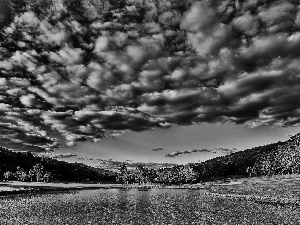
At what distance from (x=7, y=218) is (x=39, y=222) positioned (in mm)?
7367

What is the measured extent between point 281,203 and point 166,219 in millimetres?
38586

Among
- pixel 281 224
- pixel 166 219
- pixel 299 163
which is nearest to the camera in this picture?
pixel 281 224

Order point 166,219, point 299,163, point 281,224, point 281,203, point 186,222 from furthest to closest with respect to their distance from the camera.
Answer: point 299,163, point 281,203, point 166,219, point 186,222, point 281,224

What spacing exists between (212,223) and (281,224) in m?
9.98

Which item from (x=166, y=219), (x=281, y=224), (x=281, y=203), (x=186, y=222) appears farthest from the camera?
(x=281, y=203)

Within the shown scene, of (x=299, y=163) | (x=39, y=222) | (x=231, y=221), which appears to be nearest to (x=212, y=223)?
(x=231, y=221)

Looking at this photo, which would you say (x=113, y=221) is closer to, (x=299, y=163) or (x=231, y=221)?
(x=231, y=221)

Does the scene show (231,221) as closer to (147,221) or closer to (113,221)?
(147,221)

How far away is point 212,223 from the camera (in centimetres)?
4116

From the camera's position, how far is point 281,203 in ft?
223

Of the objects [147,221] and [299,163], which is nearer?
[147,221]

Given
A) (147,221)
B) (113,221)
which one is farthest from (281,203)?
(113,221)

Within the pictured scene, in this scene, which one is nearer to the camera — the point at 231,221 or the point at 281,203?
the point at 231,221

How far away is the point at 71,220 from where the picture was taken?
43.8 meters
